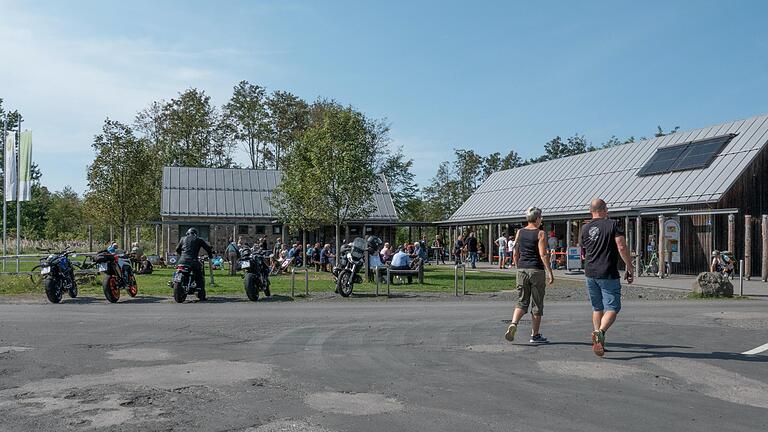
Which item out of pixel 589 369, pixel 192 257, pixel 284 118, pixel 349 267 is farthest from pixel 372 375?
pixel 284 118

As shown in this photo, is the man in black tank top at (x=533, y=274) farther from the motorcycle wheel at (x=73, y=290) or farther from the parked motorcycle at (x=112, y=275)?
the motorcycle wheel at (x=73, y=290)

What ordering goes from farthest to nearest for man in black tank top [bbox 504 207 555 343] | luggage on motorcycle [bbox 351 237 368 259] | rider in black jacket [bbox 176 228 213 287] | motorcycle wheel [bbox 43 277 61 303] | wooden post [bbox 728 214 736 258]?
wooden post [bbox 728 214 736 258] → luggage on motorcycle [bbox 351 237 368 259] → rider in black jacket [bbox 176 228 213 287] → motorcycle wheel [bbox 43 277 61 303] → man in black tank top [bbox 504 207 555 343]

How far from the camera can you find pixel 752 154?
28375mm

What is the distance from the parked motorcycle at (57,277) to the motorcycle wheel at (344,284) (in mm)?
5982

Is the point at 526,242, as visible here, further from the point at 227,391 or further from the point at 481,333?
the point at 227,391

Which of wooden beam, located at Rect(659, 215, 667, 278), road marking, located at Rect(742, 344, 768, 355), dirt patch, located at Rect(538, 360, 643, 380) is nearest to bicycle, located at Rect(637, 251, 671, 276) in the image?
wooden beam, located at Rect(659, 215, 667, 278)

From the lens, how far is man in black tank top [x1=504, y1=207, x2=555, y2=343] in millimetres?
9414

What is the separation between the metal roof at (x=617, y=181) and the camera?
28.8 m

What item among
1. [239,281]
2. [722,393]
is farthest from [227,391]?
[239,281]

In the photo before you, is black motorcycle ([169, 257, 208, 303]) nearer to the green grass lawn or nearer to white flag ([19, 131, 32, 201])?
the green grass lawn

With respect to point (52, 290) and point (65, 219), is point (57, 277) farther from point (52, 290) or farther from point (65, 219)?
point (65, 219)

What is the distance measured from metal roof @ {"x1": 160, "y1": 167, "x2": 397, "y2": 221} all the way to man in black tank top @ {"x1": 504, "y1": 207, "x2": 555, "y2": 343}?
31604 mm

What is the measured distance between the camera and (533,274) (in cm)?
949

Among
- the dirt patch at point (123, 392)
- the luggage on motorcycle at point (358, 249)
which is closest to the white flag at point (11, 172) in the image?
the luggage on motorcycle at point (358, 249)
